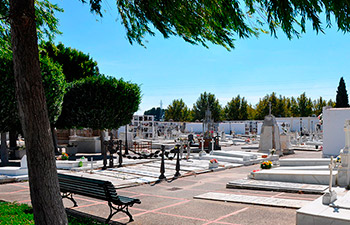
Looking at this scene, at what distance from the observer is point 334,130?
20.8 m

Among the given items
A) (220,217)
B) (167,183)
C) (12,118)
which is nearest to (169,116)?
(12,118)

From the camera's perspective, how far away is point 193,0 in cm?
503

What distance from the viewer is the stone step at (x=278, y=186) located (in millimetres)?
9746

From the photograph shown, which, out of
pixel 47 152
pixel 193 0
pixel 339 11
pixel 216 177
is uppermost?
pixel 193 0

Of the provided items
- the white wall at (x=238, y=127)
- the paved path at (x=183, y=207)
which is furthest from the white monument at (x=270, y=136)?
the white wall at (x=238, y=127)

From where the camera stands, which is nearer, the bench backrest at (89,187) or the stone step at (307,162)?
the bench backrest at (89,187)

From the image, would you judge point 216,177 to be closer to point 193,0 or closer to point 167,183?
point 167,183

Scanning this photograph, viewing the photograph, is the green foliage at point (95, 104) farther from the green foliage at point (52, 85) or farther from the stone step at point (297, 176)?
the stone step at point (297, 176)

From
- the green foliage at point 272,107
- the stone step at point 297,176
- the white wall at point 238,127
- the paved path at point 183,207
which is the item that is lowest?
the paved path at point 183,207

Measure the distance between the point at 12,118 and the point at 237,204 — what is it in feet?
48.6

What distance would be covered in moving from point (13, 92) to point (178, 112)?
67.4m

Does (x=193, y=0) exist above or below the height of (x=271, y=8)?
above

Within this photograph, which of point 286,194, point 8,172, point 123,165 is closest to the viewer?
point 286,194

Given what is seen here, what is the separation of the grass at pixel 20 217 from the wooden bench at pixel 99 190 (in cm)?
50
